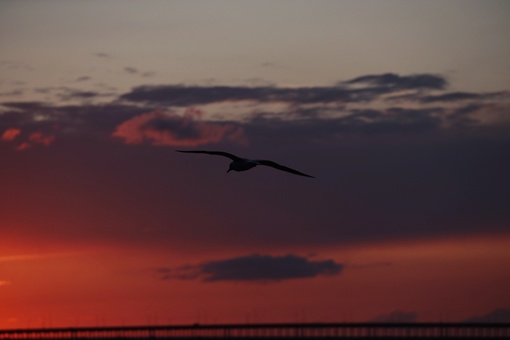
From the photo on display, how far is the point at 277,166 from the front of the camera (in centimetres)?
9756

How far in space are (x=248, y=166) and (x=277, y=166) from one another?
3789mm

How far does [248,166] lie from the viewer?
331 feet
